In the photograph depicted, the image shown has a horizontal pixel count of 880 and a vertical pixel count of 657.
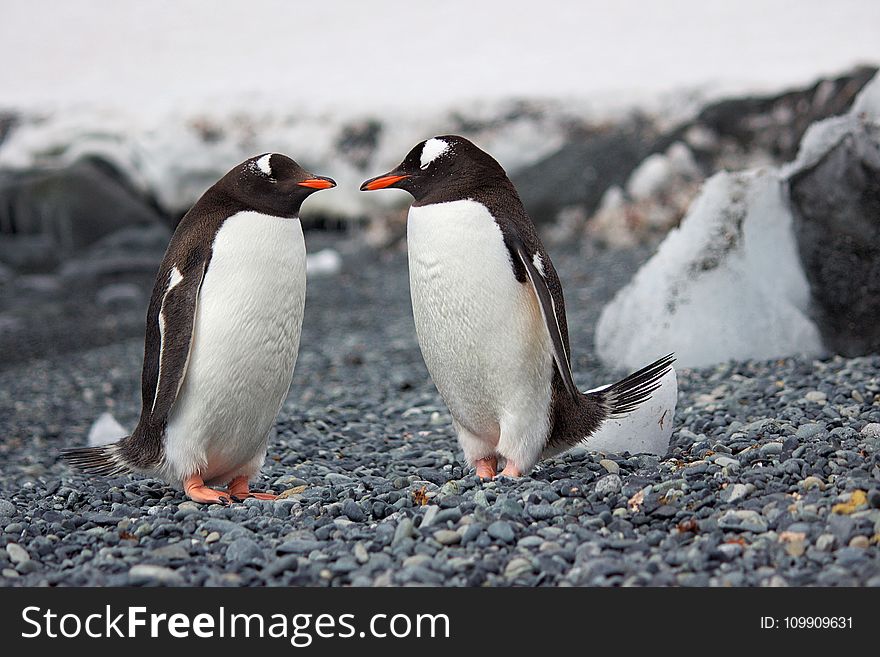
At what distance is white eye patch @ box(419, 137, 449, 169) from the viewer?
3.50 m

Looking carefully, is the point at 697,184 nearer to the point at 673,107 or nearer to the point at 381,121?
the point at 673,107

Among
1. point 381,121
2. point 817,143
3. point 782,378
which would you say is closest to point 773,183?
point 817,143

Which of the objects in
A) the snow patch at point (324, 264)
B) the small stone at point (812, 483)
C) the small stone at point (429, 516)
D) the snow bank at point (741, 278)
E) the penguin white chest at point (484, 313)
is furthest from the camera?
the snow patch at point (324, 264)

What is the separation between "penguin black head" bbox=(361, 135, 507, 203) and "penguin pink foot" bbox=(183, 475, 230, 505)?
1.19m

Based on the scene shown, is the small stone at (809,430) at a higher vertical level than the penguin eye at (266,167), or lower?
lower

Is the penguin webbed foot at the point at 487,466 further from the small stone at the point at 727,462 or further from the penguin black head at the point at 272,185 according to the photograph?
the penguin black head at the point at 272,185

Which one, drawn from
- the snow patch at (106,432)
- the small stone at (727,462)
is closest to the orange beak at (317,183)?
the small stone at (727,462)

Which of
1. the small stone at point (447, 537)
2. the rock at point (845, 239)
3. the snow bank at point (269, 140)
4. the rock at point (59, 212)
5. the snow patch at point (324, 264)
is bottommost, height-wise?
the small stone at point (447, 537)

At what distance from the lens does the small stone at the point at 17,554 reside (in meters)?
2.84

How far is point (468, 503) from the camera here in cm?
297

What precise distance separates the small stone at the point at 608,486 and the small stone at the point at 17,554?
5.57 ft

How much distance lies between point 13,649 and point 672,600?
5.13ft

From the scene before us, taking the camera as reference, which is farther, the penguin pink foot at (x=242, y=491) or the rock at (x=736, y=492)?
the penguin pink foot at (x=242, y=491)

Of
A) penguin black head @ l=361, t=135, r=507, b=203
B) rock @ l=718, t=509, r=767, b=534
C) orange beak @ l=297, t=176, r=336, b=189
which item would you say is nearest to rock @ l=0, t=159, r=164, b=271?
orange beak @ l=297, t=176, r=336, b=189
